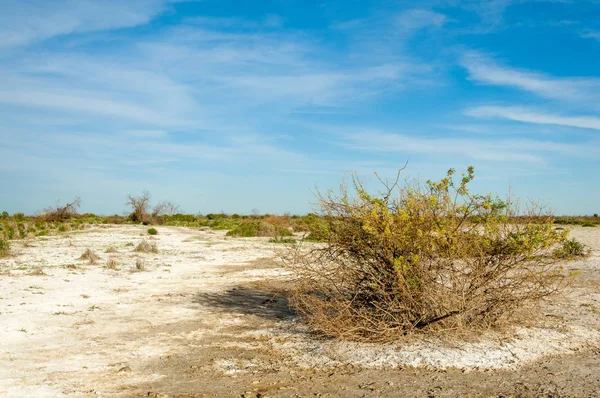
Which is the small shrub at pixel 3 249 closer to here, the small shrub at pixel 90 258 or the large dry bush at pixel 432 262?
the small shrub at pixel 90 258

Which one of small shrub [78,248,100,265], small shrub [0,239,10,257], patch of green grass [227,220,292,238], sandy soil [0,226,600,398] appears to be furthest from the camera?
patch of green grass [227,220,292,238]

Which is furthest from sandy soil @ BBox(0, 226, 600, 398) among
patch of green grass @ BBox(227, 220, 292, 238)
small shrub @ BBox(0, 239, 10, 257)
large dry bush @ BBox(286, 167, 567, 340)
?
patch of green grass @ BBox(227, 220, 292, 238)

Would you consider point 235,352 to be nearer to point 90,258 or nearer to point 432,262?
point 432,262

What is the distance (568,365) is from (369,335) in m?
2.37

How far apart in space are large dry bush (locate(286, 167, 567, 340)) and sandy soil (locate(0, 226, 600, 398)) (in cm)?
35

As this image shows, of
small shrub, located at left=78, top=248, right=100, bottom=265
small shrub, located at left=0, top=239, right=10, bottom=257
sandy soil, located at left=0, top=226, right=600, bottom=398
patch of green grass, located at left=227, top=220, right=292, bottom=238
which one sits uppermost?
patch of green grass, located at left=227, top=220, right=292, bottom=238

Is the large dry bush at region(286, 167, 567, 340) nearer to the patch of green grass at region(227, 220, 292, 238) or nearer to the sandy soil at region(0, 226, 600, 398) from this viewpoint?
the sandy soil at region(0, 226, 600, 398)

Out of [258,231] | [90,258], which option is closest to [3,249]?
[90,258]

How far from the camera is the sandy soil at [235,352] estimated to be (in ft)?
19.2

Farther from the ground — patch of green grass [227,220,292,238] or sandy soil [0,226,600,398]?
patch of green grass [227,220,292,238]

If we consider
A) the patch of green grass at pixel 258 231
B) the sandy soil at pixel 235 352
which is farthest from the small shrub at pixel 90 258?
the patch of green grass at pixel 258 231

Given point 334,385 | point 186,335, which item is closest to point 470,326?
point 334,385

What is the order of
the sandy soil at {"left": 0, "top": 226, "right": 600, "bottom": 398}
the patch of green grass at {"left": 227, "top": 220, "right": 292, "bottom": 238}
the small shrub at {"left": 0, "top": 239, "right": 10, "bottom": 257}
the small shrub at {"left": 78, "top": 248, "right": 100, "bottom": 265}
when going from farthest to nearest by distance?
the patch of green grass at {"left": 227, "top": 220, "right": 292, "bottom": 238} < the small shrub at {"left": 0, "top": 239, "right": 10, "bottom": 257} < the small shrub at {"left": 78, "top": 248, "right": 100, "bottom": 265} < the sandy soil at {"left": 0, "top": 226, "right": 600, "bottom": 398}

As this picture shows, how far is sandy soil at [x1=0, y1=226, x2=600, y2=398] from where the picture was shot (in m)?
5.87
